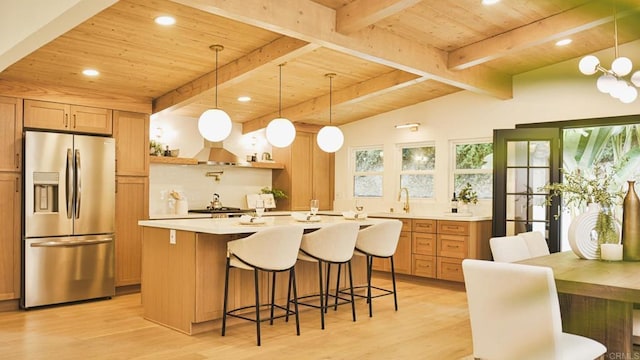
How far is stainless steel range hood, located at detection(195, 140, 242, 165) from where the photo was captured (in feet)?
22.5

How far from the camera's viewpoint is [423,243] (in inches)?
255

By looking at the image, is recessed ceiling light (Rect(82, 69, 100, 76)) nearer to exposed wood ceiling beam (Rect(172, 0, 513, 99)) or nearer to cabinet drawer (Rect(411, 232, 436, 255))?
exposed wood ceiling beam (Rect(172, 0, 513, 99))

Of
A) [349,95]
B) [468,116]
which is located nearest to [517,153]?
[468,116]

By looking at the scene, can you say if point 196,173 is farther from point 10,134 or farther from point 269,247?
point 269,247

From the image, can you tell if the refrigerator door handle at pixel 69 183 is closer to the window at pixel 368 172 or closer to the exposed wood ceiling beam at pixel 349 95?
the exposed wood ceiling beam at pixel 349 95

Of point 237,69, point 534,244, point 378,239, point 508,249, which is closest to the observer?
point 508,249

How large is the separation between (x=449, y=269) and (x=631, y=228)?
312 cm

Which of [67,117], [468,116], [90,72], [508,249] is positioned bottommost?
[508,249]

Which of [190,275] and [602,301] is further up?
[602,301]

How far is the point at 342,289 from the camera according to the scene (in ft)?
17.6

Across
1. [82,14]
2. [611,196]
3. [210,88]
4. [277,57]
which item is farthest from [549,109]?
[82,14]

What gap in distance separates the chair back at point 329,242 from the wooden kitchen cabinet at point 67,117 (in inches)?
112

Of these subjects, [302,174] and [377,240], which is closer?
[377,240]

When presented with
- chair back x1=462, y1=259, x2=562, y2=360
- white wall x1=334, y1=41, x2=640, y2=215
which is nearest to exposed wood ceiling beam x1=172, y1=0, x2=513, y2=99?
white wall x1=334, y1=41, x2=640, y2=215
